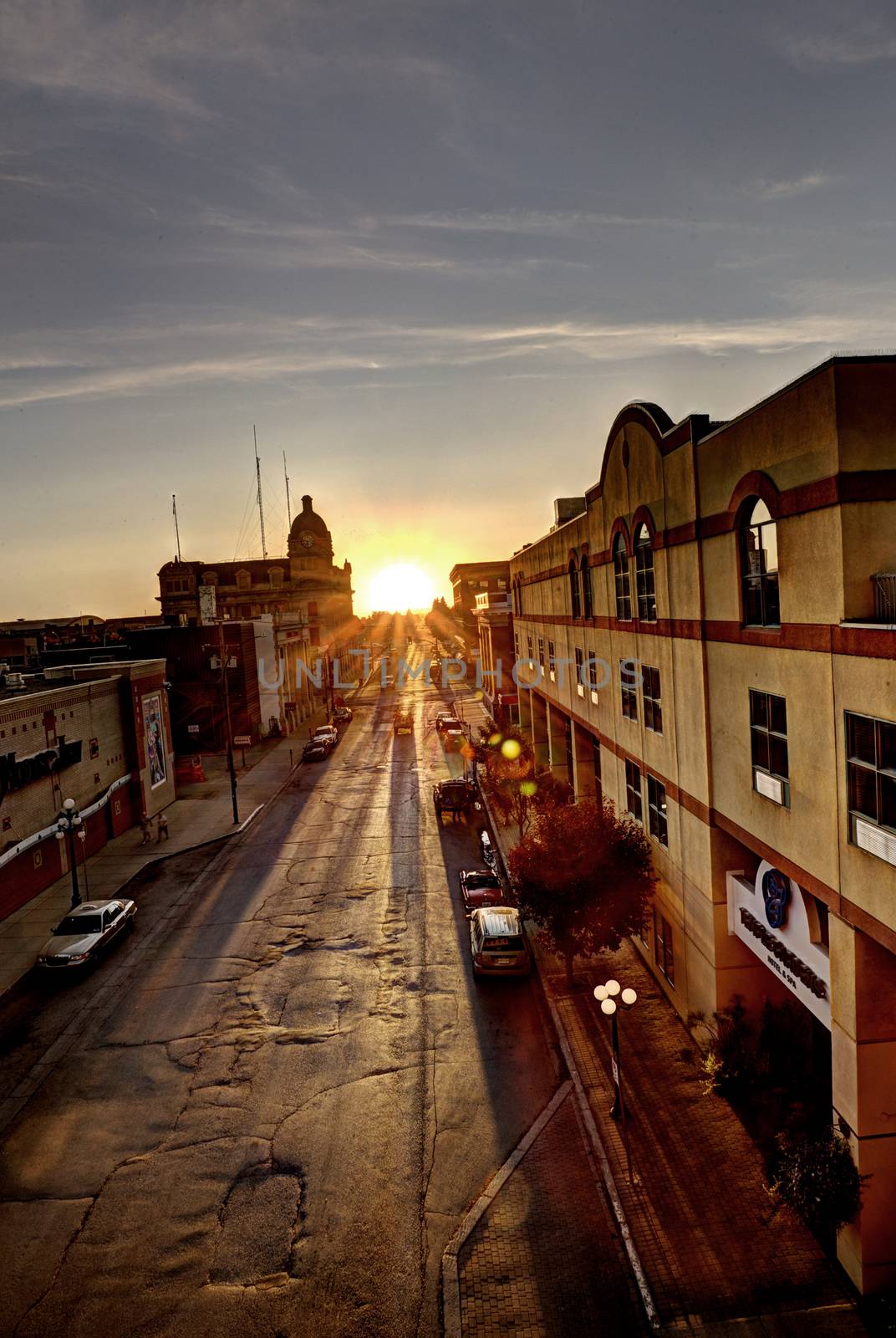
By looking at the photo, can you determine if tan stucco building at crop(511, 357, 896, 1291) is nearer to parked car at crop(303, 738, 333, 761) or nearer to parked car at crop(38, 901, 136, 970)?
parked car at crop(38, 901, 136, 970)

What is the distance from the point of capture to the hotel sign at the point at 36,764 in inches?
1007

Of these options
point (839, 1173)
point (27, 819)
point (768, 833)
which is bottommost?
point (839, 1173)

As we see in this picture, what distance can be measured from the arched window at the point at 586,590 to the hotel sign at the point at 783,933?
14.0 meters

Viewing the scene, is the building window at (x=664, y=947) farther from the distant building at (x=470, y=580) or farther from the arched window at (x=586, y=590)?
the distant building at (x=470, y=580)

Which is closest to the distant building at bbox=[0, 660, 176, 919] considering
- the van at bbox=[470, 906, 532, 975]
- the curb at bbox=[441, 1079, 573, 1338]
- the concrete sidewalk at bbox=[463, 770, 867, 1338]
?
the van at bbox=[470, 906, 532, 975]

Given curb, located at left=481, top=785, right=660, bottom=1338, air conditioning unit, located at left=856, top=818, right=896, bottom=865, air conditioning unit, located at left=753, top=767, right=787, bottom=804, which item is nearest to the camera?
air conditioning unit, located at left=856, top=818, right=896, bottom=865

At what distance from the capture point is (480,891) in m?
24.6

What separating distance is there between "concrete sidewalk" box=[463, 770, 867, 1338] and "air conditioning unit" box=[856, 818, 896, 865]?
6.24 metres

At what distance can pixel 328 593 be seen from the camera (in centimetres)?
11981

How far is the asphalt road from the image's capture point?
11172 mm

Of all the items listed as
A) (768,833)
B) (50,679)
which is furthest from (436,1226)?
(50,679)

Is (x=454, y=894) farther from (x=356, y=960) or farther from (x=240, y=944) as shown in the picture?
(x=240, y=944)

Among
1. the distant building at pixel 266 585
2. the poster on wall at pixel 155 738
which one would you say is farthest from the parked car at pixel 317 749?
the distant building at pixel 266 585

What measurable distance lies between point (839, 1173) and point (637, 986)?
9.39 metres
